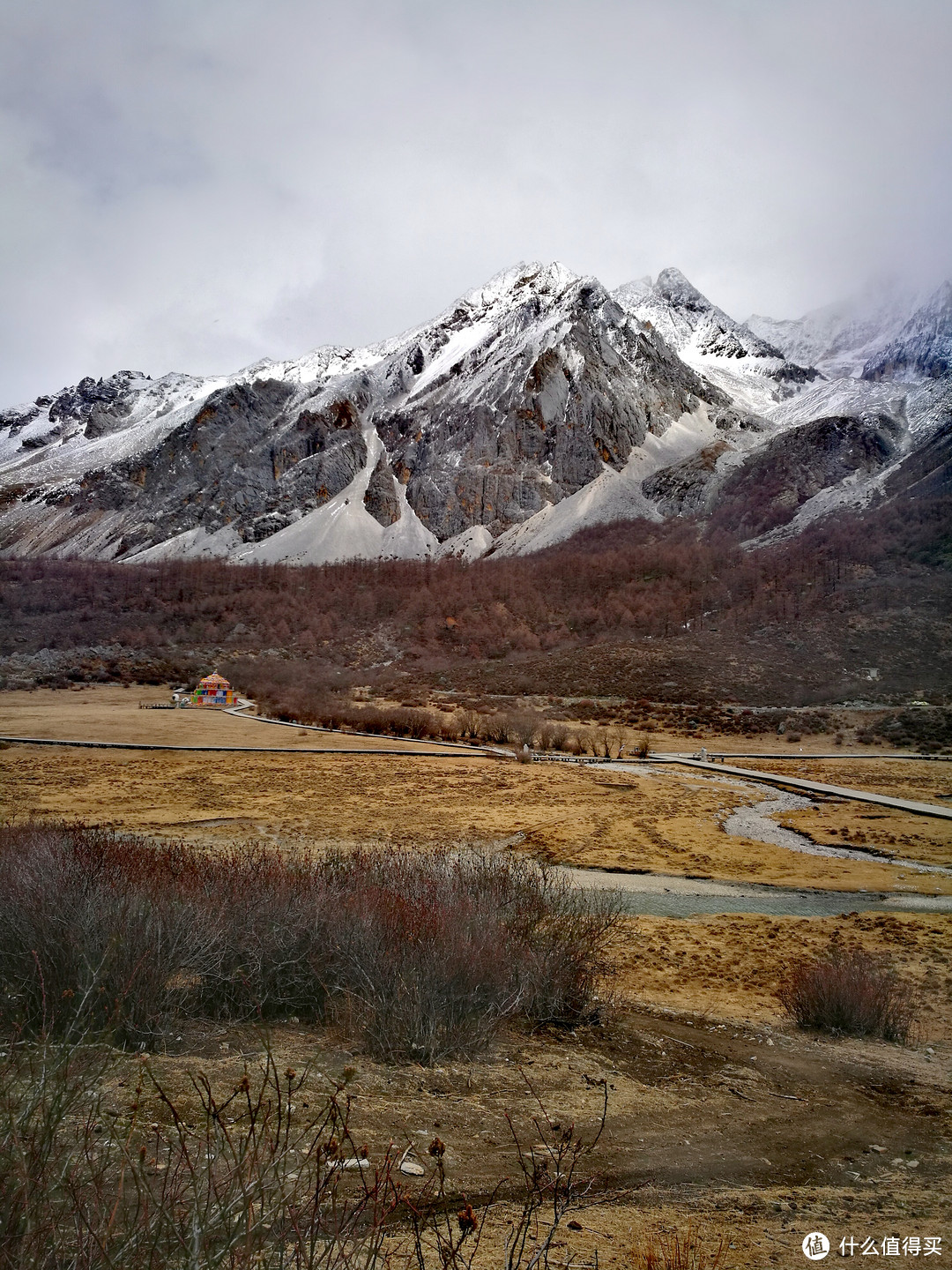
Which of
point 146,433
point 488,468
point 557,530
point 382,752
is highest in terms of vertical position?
point 146,433

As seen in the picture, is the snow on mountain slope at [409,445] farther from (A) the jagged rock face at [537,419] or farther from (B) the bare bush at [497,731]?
(B) the bare bush at [497,731]

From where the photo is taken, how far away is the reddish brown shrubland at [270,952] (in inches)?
175

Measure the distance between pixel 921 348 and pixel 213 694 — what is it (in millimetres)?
154982

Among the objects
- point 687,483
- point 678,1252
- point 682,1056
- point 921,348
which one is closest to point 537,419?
point 687,483

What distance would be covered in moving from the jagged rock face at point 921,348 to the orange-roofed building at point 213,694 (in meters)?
137

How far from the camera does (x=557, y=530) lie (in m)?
100

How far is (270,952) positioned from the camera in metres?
5.27

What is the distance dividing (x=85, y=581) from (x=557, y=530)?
56.3m

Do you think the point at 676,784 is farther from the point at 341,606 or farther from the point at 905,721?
the point at 341,606

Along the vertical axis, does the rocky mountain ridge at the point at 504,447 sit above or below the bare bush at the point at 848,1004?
above

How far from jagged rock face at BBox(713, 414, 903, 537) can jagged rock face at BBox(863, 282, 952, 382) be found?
5742 centimetres

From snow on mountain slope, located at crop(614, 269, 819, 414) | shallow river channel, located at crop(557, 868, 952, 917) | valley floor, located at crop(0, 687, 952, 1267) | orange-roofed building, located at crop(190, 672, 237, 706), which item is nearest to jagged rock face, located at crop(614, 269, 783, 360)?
snow on mountain slope, located at crop(614, 269, 819, 414)

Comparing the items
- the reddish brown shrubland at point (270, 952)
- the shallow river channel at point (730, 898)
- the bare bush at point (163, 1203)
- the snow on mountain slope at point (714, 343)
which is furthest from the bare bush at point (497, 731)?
the snow on mountain slope at point (714, 343)

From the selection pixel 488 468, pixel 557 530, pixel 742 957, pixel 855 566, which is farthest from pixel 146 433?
pixel 742 957
